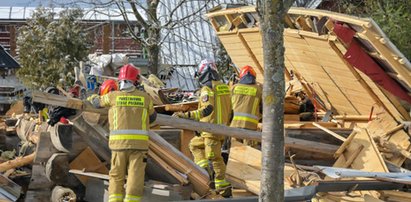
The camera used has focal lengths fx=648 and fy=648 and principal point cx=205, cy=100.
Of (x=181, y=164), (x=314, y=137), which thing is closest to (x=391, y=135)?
(x=314, y=137)

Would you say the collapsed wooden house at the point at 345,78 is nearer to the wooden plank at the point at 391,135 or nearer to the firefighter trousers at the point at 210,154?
the wooden plank at the point at 391,135

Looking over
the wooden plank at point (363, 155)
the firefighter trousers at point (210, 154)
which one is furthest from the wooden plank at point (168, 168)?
the wooden plank at point (363, 155)

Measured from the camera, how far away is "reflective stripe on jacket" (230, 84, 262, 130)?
8.77 m

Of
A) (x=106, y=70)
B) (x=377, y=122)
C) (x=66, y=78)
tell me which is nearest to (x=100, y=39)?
(x=66, y=78)

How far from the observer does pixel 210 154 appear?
28.0 feet

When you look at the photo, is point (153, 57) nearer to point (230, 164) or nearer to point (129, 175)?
point (230, 164)

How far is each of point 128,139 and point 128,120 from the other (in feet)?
0.73

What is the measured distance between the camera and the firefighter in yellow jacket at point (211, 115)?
8.40 metres

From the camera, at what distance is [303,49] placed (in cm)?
980

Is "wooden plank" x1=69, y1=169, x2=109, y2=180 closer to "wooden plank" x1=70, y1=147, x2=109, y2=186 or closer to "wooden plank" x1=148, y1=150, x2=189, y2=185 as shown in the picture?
"wooden plank" x1=70, y1=147, x2=109, y2=186

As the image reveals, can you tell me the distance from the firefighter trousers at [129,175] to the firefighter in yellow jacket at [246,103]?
1.84 m

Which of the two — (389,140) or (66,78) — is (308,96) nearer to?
(389,140)

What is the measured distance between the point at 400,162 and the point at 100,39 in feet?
83.1

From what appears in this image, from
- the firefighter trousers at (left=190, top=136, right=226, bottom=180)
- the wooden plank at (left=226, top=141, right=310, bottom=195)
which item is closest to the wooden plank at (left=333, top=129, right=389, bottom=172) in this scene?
the wooden plank at (left=226, top=141, right=310, bottom=195)
